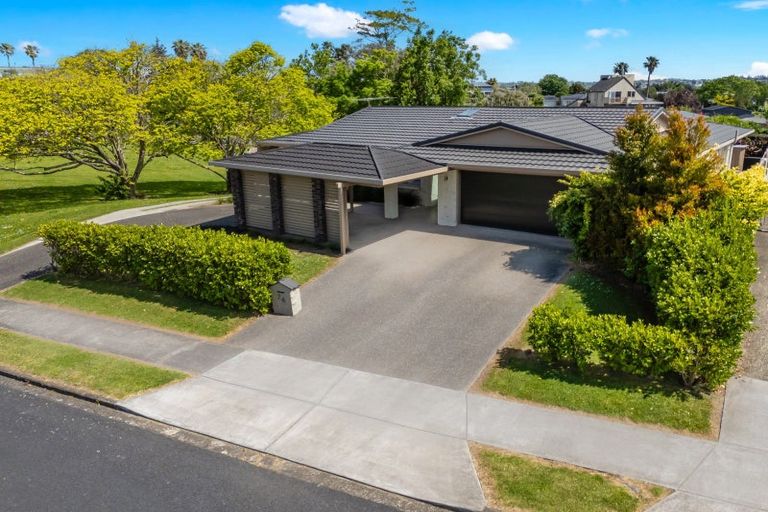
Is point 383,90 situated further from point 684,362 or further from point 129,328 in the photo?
point 684,362

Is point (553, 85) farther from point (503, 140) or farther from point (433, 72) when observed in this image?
point (503, 140)

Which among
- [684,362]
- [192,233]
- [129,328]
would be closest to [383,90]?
[192,233]

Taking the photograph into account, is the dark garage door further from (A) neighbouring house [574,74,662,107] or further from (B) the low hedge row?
(A) neighbouring house [574,74,662,107]

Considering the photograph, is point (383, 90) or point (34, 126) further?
point (383, 90)

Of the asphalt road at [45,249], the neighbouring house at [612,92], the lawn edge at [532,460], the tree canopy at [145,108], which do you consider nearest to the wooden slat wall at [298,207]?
the asphalt road at [45,249]

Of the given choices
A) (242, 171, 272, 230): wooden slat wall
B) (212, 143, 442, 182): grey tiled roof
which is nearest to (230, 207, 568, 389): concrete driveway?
(212, 143, 442, 182): grey tiled roof

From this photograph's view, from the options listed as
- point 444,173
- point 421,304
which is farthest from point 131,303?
point 444,173

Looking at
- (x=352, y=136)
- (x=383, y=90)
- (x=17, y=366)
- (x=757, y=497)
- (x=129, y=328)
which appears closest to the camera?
(x=757, y=497)

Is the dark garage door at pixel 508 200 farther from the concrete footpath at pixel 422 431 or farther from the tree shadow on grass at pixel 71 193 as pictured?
the tree shadow on grass at pixel 71 193
